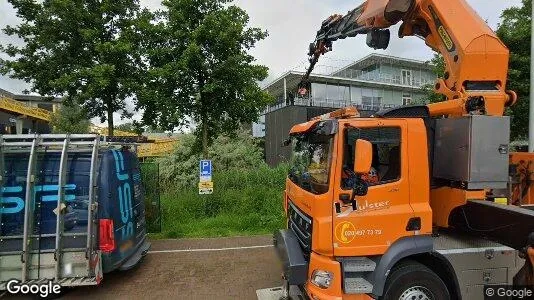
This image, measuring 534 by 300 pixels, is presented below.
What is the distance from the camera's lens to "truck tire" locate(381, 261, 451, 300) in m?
3.85

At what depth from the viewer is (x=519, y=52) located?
44.7 feet

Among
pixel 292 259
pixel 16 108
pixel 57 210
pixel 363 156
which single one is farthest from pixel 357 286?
pixel 16 108

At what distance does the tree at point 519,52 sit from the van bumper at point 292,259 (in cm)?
1244

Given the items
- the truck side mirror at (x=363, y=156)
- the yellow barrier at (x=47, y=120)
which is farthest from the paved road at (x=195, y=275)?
the yellow barrier at (x=47, y=120)

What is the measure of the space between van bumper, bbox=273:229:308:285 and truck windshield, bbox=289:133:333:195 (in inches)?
27.9

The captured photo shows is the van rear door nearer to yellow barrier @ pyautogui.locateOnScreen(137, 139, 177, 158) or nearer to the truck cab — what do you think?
the truck cab

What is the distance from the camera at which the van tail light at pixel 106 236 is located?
17.0 ft

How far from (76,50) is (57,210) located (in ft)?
25.5

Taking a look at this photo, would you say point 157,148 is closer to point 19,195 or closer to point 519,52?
point 19,195

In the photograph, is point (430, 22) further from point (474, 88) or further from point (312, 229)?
point (312, 229)

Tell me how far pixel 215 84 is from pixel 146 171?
310 cm

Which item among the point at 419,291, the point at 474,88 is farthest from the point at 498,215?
the point at 474,88

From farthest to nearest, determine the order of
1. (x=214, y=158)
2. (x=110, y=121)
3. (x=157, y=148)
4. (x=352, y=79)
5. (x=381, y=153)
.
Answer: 1. (x=352, y=79)
2. (x=157, y=148)
3. (x=214, y=158)
4. (x=110, y=121)
5. (x=381, y=153)

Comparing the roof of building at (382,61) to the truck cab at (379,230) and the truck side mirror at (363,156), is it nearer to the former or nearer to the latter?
the truck cab at (379,230)
